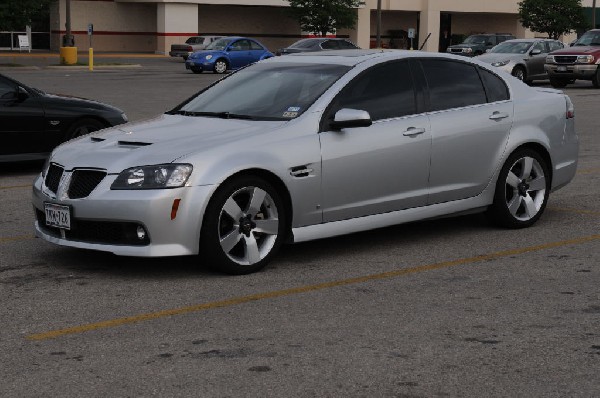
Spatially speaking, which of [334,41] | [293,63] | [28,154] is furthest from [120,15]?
[293,63]

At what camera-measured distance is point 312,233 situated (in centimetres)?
808

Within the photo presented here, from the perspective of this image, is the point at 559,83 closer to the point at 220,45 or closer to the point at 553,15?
the point at 220,45

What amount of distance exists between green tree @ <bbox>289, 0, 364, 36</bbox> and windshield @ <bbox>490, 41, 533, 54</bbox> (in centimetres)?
2883

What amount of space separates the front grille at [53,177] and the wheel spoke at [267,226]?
1.45m

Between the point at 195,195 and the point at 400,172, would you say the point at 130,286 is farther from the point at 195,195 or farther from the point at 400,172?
the point at 400,172

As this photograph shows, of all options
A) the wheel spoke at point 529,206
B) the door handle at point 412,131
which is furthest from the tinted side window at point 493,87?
the door handle at point 412,131

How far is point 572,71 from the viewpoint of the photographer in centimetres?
3384

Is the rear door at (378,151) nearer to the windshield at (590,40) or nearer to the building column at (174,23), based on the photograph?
the windshield at (590,40)

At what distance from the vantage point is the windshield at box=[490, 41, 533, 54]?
35.5m

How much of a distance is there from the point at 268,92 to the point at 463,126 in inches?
63.7

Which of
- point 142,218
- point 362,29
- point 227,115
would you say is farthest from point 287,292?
point 362,29

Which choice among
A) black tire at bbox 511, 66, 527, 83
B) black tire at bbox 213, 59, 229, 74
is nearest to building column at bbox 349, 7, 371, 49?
black tire at bbox 213, 59, 229, 74

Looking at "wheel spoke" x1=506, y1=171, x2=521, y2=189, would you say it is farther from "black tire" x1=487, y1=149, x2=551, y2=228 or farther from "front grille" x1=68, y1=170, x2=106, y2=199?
"front grille" x1=68, y1=170, x2=106, y2=199

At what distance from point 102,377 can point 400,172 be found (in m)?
3.74
